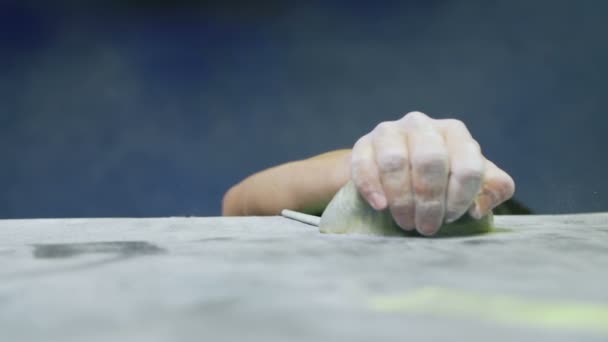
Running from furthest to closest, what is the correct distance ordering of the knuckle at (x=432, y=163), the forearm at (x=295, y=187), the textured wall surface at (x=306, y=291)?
the forearm at (x=295, y=187), the knuckle at (x=432, y=163), the textured wall surface at (x=306, y=291)

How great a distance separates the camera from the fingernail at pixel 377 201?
0.45 m

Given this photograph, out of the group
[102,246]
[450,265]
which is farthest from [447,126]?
[102,246]

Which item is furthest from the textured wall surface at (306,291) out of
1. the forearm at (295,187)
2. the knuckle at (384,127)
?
the forearm at (295,187)

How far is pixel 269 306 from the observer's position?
217 mm

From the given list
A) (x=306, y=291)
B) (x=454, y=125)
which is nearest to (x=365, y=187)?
(x=454, y=125)

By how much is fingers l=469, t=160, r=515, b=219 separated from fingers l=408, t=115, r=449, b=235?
0.05 m

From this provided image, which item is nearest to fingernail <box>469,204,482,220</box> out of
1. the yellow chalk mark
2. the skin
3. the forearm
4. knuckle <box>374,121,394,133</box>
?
the skin

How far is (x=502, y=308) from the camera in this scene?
0.21 metres

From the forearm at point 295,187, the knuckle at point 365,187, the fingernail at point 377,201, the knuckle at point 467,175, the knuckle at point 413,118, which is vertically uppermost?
the knuckle at point 413,118

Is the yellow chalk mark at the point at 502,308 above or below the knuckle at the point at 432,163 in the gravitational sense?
below

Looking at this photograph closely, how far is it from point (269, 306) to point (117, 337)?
64 millimetres

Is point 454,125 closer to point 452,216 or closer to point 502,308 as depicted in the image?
point 452,216

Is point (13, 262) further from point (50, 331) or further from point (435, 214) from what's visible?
point (435, 214)

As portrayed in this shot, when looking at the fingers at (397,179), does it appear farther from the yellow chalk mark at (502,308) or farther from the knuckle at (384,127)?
the yellow chalk mark at (502,308)
